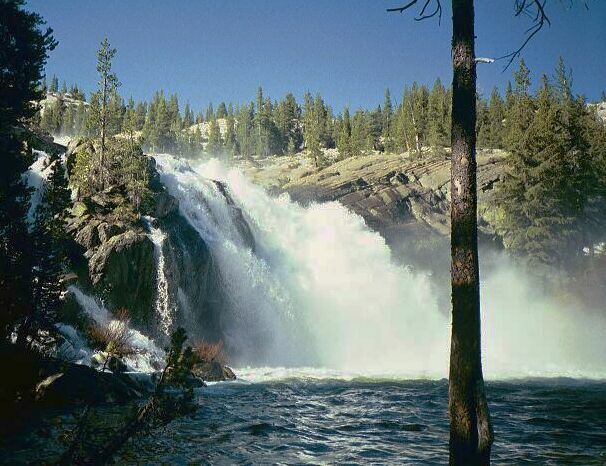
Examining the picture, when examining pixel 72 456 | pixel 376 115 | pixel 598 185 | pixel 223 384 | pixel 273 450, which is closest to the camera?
pixel 72 456

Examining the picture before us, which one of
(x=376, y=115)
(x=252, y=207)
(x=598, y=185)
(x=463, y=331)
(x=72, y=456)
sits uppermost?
(x=376, y=115)

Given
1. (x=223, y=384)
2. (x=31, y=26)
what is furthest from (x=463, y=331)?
(x=31, y=26)

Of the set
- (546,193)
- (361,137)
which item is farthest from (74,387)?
(361,137)

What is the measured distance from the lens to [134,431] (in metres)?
5.12

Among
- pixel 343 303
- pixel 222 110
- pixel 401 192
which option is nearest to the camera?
pixel 343 303

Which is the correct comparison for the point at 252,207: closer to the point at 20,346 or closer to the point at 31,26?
the point at 31,26

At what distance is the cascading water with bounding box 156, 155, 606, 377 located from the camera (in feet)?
104

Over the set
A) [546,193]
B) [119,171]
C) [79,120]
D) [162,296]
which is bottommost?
[162,296]

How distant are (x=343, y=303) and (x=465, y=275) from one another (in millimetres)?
31864

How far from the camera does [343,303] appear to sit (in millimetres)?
37500

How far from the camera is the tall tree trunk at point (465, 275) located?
557cm

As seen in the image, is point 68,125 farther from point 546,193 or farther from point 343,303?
point 546,193

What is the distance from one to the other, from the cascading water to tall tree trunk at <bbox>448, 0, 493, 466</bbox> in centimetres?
2039

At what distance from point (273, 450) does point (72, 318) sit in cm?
1428
